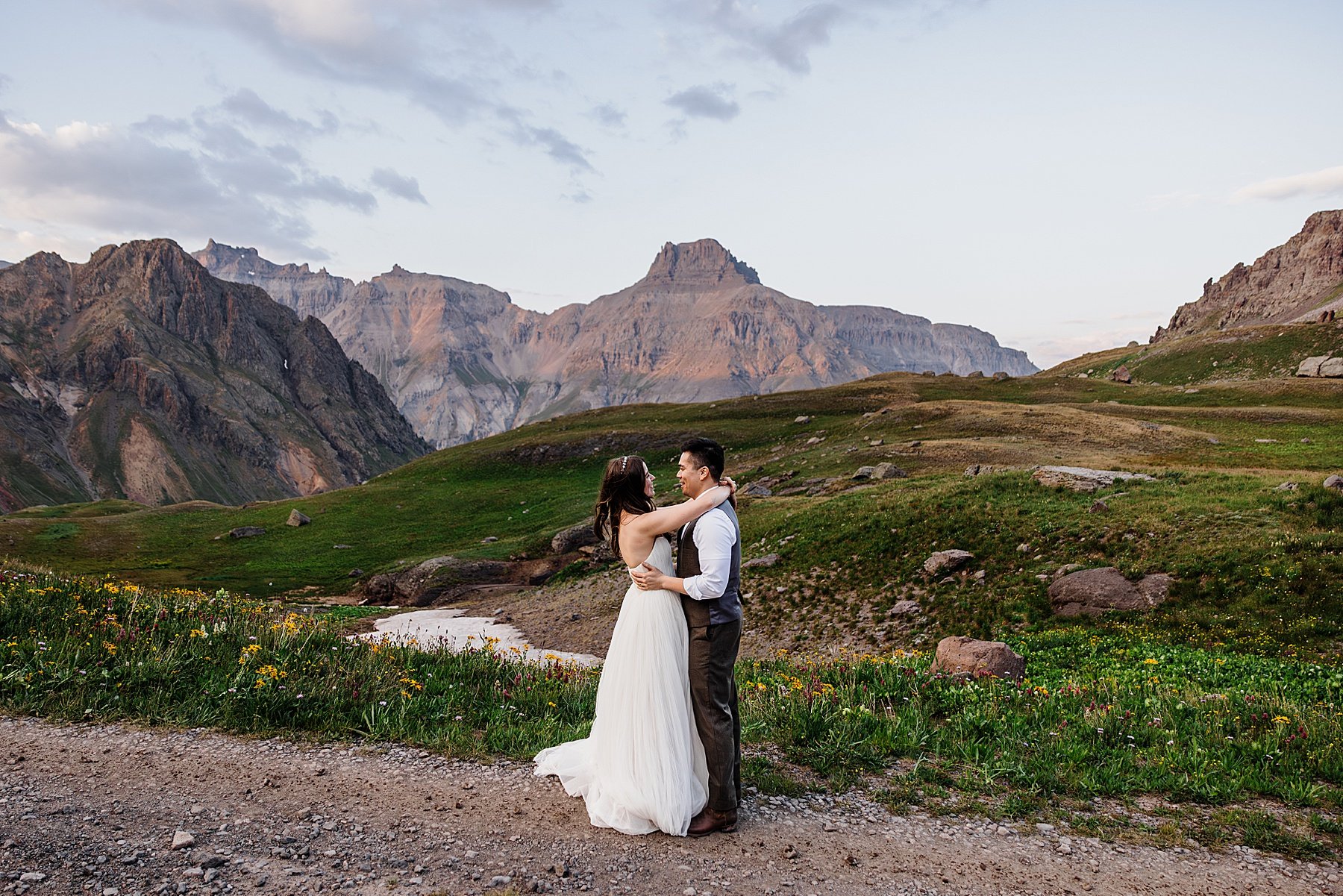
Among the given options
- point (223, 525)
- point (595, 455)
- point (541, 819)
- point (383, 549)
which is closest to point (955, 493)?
point (541, 819)

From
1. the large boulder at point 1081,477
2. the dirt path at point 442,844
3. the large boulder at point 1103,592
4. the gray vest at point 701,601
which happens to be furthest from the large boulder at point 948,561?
the gray vest at point 701,601

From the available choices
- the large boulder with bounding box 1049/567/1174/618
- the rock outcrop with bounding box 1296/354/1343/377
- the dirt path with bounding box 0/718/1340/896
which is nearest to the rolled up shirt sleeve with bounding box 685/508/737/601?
the dirt path with bounding box 0/718/1340/896

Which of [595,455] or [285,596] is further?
[595,455]

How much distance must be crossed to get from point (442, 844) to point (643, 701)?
95.2 inches

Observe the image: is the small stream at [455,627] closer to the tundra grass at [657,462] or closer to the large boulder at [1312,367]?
the tundra grass at [657,462]

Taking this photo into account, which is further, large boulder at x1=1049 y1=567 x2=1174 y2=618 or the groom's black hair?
large boulder at x1=1049 y1=567 x2=1174 y2=618

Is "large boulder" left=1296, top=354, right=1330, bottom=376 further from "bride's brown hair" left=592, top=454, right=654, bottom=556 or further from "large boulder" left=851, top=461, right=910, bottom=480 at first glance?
"bride's brown hair" left=592, top=454, right=654, bottom=556

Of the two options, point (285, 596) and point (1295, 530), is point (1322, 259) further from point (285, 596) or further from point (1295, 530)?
point (285, 596)

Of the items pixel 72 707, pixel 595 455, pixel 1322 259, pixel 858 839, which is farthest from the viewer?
pixel 1322 259

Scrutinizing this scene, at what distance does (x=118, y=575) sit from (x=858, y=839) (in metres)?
51.8

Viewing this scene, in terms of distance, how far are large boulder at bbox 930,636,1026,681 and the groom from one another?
251 inches

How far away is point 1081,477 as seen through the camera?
27.5 metres

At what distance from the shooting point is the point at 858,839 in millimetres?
7496

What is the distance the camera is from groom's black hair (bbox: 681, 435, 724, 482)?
805 centimetres
